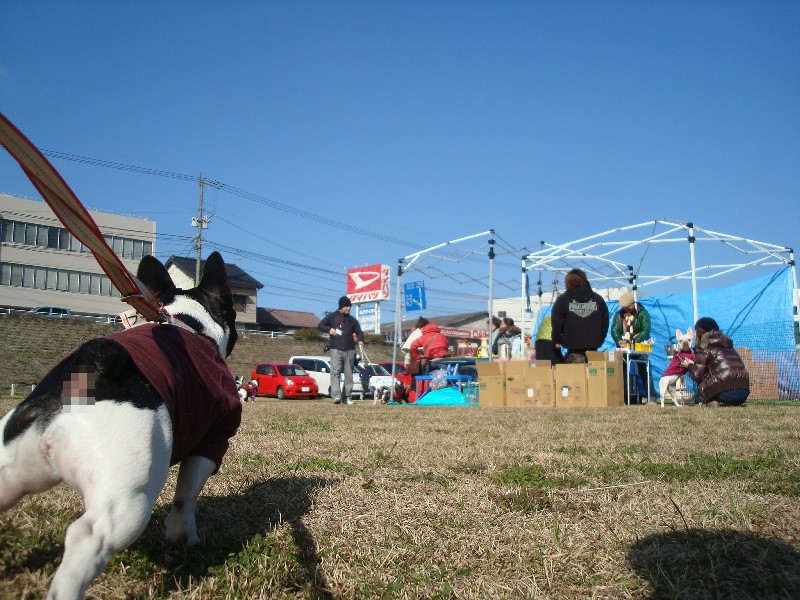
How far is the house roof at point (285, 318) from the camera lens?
68.4 m

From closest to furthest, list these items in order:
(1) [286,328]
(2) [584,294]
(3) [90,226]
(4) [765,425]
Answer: (3) [90,226] < (4) [765,425] < (2) [584,294] < (1) [286,328]

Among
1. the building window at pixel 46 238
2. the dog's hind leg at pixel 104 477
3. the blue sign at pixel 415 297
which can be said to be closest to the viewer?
the dog's hind leg at pixel 104 477

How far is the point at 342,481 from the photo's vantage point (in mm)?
3703

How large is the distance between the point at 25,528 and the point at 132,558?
1.73ft

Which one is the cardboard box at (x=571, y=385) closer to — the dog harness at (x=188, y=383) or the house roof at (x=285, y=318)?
the dog harness at (x=188, y=383)

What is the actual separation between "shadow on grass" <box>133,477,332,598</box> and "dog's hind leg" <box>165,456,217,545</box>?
52 mm

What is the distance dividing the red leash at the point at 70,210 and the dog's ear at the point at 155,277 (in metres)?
0.42

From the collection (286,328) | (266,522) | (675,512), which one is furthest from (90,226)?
(286,328)

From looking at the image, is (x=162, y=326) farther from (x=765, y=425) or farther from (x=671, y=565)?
(x=765, y=425)

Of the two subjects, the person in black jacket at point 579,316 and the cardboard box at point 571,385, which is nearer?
the person in black jacket at point 579,316

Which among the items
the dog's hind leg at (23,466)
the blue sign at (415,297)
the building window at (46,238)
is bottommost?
the dog's hind leg at (23,466)

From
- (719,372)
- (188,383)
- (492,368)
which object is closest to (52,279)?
(492,368)

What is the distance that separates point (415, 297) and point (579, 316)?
16897mm

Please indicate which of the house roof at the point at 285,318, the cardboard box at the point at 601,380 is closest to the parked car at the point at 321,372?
the cardboard box at the point at 601,380
